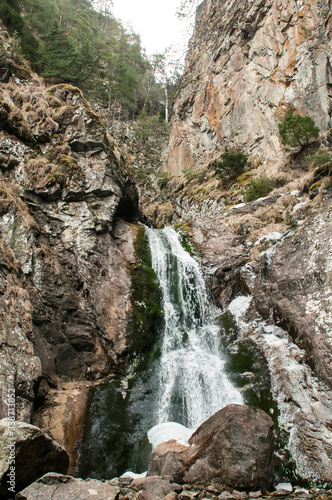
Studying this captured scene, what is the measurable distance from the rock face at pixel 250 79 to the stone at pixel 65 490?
23570mm

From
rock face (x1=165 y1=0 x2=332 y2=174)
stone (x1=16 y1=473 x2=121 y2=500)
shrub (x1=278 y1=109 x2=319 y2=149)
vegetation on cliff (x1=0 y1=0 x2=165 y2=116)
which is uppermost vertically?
vegetation on cliff (x1=0 y1=0 x2=165 y2=116)

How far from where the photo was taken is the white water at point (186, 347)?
9727mm

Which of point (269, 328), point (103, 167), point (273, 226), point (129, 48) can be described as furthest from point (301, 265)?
point (129, 48)

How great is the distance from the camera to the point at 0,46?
21656mm

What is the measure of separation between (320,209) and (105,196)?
10.9 meters

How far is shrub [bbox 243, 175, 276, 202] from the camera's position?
20.1m

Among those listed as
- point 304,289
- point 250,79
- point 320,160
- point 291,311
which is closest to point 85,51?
point 250,79

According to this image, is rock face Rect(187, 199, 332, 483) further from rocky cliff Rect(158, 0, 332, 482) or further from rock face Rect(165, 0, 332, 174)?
rock face Rect(165, 0, 332, 174)

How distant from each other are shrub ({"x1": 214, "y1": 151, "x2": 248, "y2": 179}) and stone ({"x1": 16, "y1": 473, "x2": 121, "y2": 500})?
23955 millimetres

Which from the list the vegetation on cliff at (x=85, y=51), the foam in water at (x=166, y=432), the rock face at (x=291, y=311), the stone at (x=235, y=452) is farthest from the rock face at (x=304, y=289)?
the vegetation on cliff at (x=85, y=51)

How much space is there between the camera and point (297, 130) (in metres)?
19.0

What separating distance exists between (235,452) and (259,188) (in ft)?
57.1

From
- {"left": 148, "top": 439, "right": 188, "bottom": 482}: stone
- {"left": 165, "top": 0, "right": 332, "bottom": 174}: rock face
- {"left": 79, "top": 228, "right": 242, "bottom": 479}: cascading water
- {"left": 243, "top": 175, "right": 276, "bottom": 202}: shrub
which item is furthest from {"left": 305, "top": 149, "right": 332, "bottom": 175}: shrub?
{"left": 148, "top": 439, "right": 188, "bottom": 482}: stone

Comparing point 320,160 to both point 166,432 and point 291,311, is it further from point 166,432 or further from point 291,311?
point 166,432
